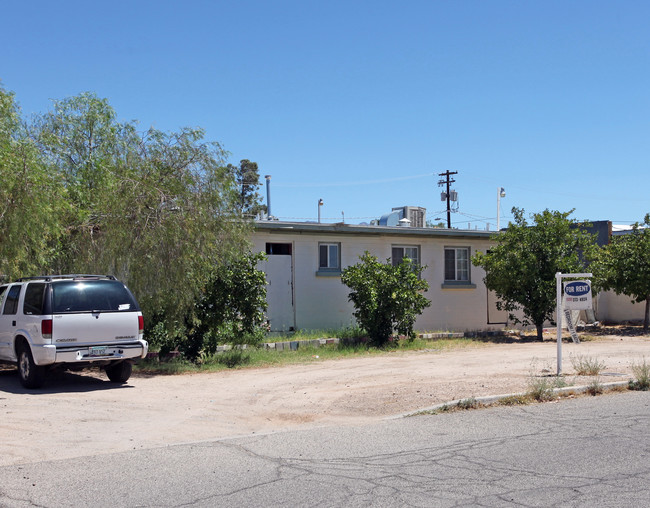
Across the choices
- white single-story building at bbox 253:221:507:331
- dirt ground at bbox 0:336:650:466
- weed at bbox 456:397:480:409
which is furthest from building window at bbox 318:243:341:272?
weed at bbox 456:397:480:409

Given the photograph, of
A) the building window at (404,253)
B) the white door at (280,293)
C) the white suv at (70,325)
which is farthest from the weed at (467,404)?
the building window at (404,253)

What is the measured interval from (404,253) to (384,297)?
4529 mm

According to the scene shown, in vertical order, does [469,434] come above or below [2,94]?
below

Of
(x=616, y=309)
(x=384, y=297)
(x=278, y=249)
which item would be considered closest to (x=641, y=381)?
(x=384, y=297)

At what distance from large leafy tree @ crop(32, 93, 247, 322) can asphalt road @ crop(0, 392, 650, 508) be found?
18.8ft

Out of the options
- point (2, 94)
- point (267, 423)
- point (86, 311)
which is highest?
point (2, 94)

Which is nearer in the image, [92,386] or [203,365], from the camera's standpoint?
[92,386]

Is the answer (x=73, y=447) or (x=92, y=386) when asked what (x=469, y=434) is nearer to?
(x=73, y=447)

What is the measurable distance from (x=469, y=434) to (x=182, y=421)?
3.71m

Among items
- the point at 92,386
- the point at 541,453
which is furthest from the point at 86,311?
the point at 541,453

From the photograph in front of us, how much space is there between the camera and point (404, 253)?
74.0 ft

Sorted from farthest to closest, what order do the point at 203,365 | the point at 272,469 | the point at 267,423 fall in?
the point at 203,365 → the point at 267,423 → the point at 272,469

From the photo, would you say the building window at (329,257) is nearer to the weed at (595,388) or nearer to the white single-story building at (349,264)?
the white single-story building at (349,264)

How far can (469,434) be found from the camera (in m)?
8.27
